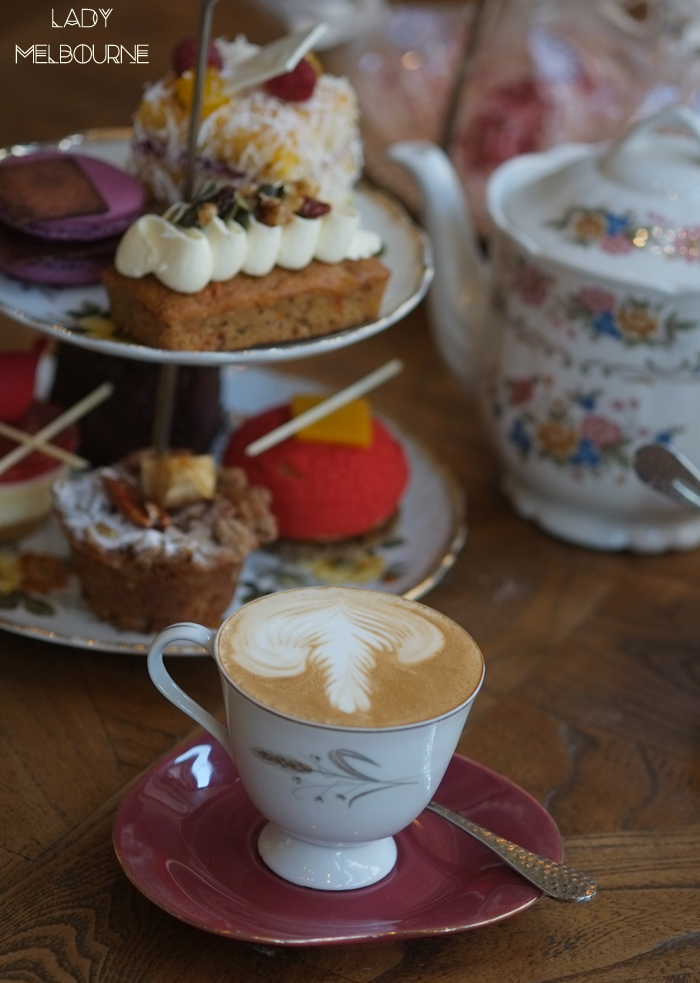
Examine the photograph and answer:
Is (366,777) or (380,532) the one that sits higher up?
(366,777)

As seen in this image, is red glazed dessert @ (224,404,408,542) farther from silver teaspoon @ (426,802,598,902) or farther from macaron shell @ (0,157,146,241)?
silver teaspoon @ (426,802,598,902)

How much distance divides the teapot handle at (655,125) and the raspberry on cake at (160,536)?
1.46 ft

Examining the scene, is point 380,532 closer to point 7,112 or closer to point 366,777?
point 366,777

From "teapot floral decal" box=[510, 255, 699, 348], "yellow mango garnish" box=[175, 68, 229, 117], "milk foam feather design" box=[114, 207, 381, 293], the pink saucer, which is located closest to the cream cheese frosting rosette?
"milk foam feather design" box=[114, 207, 381, 293]

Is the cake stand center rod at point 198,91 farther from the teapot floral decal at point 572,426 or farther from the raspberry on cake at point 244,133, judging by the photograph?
the teapot floral decal at point 572,426

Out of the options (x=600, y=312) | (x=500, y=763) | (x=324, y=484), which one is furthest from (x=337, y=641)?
(x=600, y=312)

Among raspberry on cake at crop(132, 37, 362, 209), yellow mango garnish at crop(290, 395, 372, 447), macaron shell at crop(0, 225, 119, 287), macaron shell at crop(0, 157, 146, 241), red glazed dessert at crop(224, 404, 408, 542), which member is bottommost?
red glazed dessert at crop(224, 404, 408, 542)

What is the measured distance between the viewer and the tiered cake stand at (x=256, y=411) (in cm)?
82

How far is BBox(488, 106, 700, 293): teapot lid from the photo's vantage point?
0.94 m

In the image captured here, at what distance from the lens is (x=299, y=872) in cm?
63

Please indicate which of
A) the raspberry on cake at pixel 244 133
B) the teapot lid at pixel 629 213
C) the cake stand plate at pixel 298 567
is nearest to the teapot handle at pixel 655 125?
the teapot lid at pixel 629 213

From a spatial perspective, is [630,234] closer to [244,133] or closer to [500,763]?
[244,133]

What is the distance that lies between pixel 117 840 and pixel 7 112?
4.26 feet

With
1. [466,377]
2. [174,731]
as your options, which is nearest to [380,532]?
[466,377]
